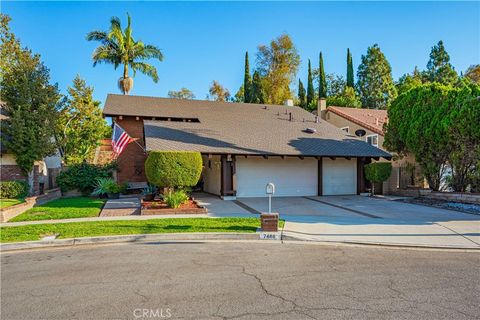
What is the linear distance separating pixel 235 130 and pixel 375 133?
1070 centimetres

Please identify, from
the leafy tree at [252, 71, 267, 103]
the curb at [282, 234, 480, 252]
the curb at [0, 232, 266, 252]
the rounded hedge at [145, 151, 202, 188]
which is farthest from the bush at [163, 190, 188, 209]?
the leafy tree at [252, 71, 267, 103]

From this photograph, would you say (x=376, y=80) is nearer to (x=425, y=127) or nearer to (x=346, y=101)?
(x=346, y=101)

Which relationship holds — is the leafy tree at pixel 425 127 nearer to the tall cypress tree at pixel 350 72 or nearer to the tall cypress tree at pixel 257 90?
the tall cypress tree at pixel 257 90

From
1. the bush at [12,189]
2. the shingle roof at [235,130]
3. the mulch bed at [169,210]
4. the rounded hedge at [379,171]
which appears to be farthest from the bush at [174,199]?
the rounded hedge at [379,171]

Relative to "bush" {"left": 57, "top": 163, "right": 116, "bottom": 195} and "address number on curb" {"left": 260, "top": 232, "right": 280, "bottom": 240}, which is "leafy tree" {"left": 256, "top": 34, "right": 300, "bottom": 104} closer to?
"bush" {"left": 57, "top": 163, "right": 116, "bottom": 195}

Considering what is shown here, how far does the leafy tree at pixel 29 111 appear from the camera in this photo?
50.6ft

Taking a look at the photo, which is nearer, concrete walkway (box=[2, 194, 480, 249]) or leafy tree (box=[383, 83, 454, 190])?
concrete walkway (box=[2, 194, 480, 249])

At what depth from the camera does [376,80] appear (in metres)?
43.2

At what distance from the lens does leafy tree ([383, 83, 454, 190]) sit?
51.0 feet

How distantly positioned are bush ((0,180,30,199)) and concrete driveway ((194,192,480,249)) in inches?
357

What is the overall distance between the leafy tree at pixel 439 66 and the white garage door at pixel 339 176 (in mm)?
30640

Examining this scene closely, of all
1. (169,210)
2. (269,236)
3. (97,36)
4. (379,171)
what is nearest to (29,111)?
(169,210)

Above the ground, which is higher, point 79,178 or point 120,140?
point 120,140

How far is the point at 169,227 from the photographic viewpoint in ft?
30.1
